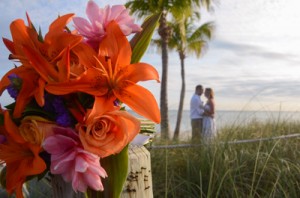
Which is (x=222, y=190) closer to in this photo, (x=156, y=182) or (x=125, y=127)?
(x=156, y=182)

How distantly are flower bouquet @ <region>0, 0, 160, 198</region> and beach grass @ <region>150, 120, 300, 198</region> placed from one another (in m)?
1.78

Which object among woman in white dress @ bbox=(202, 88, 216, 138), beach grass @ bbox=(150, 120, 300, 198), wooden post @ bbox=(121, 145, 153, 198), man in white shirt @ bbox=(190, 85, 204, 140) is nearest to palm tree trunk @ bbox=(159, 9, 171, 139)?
man in white shirt @ bbox=(190, 85, 204, 140)

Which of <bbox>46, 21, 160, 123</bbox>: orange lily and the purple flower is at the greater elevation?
<bbox>46, 21, 160, 123</bbox>: orange lily

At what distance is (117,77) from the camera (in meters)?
1.04

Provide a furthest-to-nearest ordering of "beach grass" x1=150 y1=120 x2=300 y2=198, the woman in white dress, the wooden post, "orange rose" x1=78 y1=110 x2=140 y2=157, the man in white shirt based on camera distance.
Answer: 1. the man in white shirt
2. the woman in white dress
3. "beach grass" x1=150 y1=120 x2=300 y2=198
4. the wooden post
5. "orange rose" x1=78 y1=110 x2=140 y2=157

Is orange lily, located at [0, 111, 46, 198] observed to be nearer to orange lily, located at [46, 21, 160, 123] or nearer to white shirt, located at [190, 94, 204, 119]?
orange lily, located at [46, 21, 160, 123]

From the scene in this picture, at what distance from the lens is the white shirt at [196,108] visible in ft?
24.6

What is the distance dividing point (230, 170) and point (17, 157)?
2259 mm

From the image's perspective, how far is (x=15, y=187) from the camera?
43.2 inches

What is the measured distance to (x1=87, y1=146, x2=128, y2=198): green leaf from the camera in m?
1.10

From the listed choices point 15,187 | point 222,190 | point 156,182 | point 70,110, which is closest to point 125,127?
point 70,110

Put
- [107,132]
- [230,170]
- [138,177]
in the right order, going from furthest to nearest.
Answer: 1. [230,170]
2. [138,177]
3. [107,132]

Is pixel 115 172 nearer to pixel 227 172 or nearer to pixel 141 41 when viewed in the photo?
pixel 141 41

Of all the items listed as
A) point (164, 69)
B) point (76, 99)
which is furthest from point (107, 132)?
point (164, 69)
